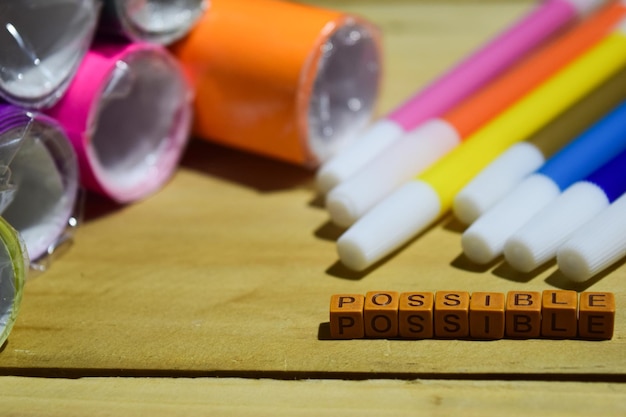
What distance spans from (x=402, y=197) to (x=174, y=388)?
0.22m

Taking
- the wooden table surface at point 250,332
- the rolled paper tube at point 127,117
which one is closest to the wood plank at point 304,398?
the wooden table surface at point 250,332

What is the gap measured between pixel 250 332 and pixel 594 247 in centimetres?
23

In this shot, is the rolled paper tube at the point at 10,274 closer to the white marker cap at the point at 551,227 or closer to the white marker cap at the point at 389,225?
the white marker cap at the point at 389,225

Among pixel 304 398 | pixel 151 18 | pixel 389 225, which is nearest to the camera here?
pixel 304 398

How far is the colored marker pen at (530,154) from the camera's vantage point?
67 centimetres

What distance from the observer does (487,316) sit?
571 millimetres

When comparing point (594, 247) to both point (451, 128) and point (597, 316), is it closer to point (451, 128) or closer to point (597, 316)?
point (597, 316)

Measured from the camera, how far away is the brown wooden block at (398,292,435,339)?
1.89 feet

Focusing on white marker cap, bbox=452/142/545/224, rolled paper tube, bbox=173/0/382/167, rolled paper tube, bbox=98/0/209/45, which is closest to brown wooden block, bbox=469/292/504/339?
white marker cap, bbox=452/142/545/224

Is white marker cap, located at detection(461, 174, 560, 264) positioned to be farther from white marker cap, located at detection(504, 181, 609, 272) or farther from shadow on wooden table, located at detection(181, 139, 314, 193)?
shadow on wooden table, located at detection(181, 139, 314, 193)

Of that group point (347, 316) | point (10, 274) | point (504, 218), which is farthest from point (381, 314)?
point (10, 274)

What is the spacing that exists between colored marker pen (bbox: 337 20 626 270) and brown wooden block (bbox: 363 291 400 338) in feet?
0.19

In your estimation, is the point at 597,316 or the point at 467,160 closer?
the point at 597,316

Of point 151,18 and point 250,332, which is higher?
point 151,18
